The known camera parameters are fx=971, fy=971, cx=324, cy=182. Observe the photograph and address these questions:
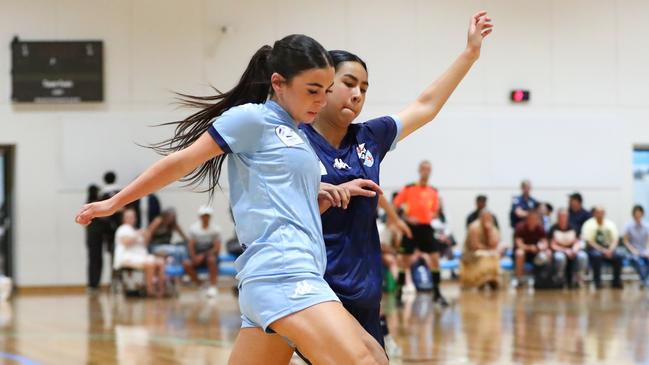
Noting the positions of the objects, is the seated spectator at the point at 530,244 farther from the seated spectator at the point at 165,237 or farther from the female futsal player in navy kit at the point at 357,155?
the female futsal player in navy kit at the point at 357,155

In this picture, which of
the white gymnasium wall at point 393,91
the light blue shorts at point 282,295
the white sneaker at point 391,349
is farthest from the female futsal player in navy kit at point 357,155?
the white gymnasium wall at point 393,91

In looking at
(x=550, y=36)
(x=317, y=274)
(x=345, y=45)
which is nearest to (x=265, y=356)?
(x=317, y=274)

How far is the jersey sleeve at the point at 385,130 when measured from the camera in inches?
137

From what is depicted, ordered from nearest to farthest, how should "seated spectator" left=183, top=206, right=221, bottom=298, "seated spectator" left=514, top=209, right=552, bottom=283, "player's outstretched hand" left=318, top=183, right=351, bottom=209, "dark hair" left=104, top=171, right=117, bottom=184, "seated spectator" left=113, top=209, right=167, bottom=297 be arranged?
"player's outstretched hand" left=318, top=183, right=351, bottom=209 < "seated spectator" left=113, top=209, right=167, bottom=297 < "seated spectator" left=183, top=206, right=221, bottom=298 < "seated spectator" left=514, top=209, right=552, bottom=283 < "dark hair" left=104, top=171, right=117, bottom=184

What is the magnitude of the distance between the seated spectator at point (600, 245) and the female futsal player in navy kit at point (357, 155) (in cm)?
1286

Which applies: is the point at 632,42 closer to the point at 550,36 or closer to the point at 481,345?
the point at 550,36

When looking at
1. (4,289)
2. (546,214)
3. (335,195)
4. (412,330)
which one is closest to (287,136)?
(335,195)

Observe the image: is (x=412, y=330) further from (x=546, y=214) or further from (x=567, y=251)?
(x=546, y=214)

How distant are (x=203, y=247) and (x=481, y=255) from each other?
421 cm

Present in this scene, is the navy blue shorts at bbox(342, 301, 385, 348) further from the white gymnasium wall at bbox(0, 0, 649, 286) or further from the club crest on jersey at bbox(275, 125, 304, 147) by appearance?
the white gymnasium wall at bbox(0, 0, 649, 286)

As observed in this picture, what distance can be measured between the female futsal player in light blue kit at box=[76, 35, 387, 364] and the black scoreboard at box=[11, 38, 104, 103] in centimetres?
1423

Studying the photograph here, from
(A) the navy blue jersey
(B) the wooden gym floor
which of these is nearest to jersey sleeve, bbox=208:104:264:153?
(A) the navy blue jersey

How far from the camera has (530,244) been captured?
50.9ft

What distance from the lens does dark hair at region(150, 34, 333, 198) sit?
284 cm
